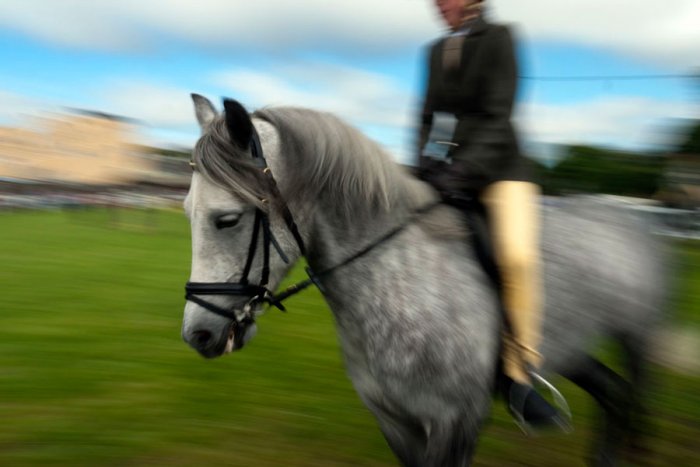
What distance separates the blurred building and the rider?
61727 mm

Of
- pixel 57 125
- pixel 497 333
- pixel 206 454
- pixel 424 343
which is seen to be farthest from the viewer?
pixel 57 125

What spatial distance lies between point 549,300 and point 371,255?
3.18 ft

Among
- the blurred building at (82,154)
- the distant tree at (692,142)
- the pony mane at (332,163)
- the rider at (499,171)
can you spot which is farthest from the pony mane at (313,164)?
the blurred building at (82,154)

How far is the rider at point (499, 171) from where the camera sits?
2.67 meters

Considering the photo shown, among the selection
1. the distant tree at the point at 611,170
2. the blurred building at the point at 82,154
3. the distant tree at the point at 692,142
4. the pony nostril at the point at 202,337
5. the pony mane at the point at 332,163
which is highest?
the pony mane at the point at 332,163

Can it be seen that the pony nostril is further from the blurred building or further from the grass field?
the blurred building

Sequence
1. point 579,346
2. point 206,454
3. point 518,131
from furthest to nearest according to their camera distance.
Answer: point 206,454 < point 579,346 < point 518,131

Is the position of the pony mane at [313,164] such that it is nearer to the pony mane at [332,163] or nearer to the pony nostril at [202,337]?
the pony mane at [332,163]

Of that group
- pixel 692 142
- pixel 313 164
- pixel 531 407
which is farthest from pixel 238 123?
pixel 692 142

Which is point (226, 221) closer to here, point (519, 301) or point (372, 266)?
point (372, 266)

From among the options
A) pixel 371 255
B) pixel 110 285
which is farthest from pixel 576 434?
pixel 110 285

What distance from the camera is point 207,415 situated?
15.2ft

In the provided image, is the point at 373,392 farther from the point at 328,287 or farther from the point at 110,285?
the point at 110,285

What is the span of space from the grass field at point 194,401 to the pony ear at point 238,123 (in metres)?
2.39
